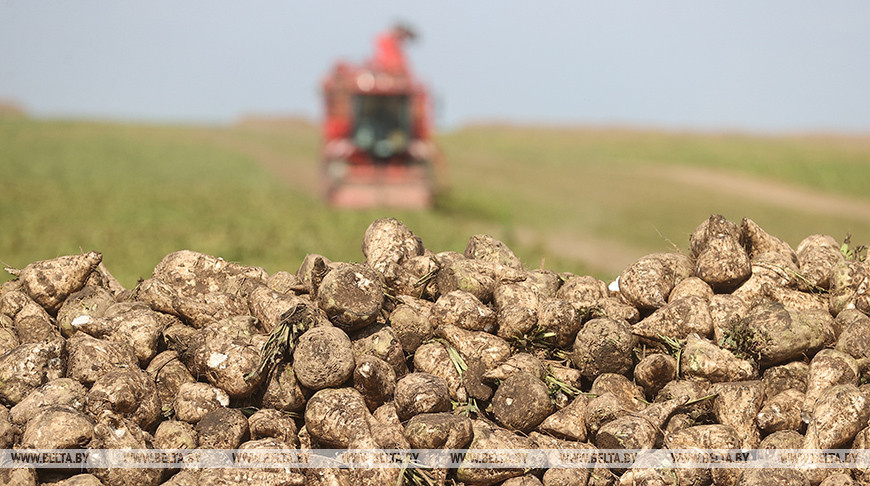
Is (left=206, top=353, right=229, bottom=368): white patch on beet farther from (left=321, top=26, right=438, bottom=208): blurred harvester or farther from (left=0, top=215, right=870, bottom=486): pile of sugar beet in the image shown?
(left=321, top=26, right=438, bottom=208): blurred harvester

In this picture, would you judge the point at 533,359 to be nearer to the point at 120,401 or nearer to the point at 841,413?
the point at 841,413

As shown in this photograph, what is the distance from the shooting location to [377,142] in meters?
21.6

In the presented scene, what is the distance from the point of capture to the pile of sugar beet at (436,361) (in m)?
4.41

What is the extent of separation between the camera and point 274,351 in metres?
4.61

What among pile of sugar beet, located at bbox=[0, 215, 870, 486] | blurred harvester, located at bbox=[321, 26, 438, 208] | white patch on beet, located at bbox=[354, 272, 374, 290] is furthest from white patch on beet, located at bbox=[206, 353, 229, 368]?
blurred harvester, located at bbox=[321, 26, 438, 208]

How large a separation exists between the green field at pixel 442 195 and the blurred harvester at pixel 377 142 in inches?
35.6

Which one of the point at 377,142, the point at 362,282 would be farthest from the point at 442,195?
the point at 362,282

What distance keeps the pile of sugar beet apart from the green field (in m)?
0.90

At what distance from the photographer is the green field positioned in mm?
16105

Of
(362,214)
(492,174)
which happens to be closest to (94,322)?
(362,214)

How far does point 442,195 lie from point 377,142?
6.76 metres

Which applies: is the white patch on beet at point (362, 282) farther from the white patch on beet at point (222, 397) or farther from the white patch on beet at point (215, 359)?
the white patch on beet at point (222, 397)

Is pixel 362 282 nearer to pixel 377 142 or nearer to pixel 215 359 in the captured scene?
pixel 215 359

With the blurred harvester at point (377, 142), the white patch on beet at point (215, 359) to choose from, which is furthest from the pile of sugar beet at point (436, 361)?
the blurred harvester at point (377, 142)
